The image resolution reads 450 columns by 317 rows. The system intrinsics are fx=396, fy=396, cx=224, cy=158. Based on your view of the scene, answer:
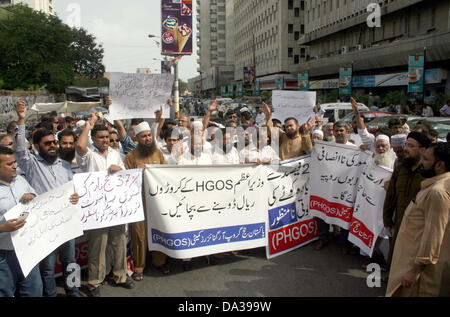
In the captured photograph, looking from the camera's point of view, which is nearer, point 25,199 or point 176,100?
point 25,199

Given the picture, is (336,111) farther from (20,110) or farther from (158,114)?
(20,110)

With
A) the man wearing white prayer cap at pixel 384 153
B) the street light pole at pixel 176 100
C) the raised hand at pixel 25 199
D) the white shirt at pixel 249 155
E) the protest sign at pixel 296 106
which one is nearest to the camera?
the raised hand at pixel 25 199

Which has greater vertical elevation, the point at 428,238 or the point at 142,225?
the point at 428,238

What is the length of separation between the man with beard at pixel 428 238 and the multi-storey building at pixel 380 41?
2535cm

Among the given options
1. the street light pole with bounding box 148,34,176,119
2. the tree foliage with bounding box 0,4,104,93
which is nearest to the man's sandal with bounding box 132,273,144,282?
the street light pole with bounding box 148,34,176,119

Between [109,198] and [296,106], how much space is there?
5091 millimetres

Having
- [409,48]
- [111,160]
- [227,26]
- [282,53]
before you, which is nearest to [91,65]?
[282,53]

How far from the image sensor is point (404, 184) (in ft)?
13.5

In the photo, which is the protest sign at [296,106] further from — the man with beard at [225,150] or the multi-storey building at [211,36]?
the multi-storey building at [211,36]

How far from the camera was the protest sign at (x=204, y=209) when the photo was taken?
4.68 metres

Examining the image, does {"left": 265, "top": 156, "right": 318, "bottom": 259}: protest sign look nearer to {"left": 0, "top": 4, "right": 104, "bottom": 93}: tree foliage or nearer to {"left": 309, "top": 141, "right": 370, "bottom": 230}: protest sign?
{"left": 309, "top": 141, "right": 370, "bottom": 230}: protest sign

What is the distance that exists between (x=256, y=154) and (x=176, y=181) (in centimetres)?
117

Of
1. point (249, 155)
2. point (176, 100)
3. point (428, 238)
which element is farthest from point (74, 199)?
point (176, 100)

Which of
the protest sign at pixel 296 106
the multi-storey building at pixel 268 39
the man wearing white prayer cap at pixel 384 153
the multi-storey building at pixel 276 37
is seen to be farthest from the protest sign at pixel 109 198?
the multi-storey building at pixel 276 37
